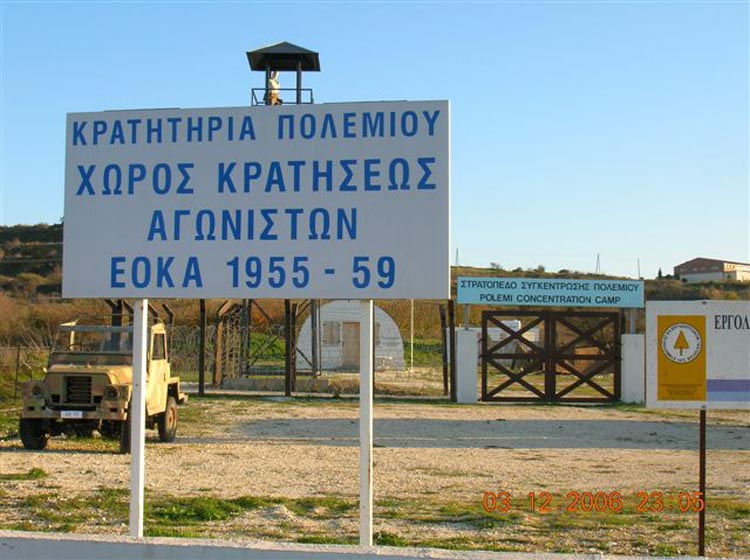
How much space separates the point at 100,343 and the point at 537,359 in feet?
45.4

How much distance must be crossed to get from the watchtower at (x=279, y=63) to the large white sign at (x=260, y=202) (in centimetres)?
2201

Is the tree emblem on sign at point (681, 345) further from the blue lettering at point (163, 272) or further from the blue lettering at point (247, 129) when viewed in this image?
the blue lettering at point (163, 272)

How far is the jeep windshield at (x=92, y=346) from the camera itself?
15.8m

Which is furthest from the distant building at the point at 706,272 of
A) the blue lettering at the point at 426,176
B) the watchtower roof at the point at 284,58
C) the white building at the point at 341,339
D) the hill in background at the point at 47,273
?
the blue lettering at the point at 426,176

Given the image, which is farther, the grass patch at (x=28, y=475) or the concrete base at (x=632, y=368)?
the concrete base at (x=632, y=368)

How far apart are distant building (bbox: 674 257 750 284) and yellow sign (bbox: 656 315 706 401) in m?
67.7

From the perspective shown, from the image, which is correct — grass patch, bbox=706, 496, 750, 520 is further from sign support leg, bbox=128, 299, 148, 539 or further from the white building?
the white building

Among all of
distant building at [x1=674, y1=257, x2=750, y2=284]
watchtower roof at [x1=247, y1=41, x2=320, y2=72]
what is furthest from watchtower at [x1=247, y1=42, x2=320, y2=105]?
distant building at [x1=674, y1=257, x2=750, y2=284]

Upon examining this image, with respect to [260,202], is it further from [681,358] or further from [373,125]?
[681,358]

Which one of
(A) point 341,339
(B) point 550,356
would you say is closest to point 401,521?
(B) point 550,356

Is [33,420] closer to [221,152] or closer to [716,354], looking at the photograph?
[221,152]

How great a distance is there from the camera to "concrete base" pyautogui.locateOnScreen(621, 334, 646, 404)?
26.4m

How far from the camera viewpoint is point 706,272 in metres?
83.9

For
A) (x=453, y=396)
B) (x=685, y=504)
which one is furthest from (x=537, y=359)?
(x=685, y=504)
